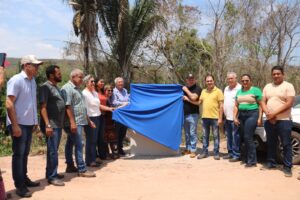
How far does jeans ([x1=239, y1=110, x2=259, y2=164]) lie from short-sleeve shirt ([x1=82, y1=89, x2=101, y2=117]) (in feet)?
9.66

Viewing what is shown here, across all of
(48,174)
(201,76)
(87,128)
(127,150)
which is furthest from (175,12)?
(48,174)

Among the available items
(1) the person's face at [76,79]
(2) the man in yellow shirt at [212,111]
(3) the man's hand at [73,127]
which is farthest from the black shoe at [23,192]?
(2) the man in yellow shirt at [212,111]

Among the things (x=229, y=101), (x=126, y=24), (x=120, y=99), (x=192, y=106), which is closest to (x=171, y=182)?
(x=229, y=101)

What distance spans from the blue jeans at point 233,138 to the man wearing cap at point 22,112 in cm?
422

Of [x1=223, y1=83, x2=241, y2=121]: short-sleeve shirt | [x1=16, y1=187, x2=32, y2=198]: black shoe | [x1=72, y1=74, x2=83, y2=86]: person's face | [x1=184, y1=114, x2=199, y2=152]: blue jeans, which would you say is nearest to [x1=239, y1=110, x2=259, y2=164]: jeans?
[x1=223, y1=83, x2=241, y2=121]: short-sleeve shirt

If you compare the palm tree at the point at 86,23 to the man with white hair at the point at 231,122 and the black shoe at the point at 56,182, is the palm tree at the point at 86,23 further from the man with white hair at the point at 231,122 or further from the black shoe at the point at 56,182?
the black shoe at the point at 56,182

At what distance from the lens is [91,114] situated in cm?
805

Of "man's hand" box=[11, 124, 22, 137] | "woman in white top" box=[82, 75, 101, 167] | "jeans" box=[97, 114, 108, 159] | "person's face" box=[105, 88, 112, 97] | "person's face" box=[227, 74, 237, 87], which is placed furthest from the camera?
"person's face" box=[105, 88, 112, 97]

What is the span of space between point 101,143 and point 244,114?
10.4 feet

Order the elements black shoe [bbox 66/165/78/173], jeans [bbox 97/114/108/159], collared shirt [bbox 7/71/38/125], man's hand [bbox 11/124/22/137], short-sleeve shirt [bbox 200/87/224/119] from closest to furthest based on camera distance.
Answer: man's hand [bbox 11/124/22/137] → collared shirt [bbox 7/71/38/125] → black shoe [bbox 66/165/78/173] → jeans [bbox 97/114/108/159] → short-sleeve shirt [bbox 200/87/224/119]

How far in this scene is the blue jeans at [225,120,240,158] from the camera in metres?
8.38

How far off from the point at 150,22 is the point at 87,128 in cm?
984

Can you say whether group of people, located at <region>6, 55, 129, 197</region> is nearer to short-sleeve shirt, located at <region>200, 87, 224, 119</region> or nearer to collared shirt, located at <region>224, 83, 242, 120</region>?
short-sleeve shirt, located at <region>200, 87, 224, 119</region>

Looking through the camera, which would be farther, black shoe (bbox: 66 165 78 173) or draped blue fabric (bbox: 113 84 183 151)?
draped blue fabric (bbox: 113 84 183 151)
